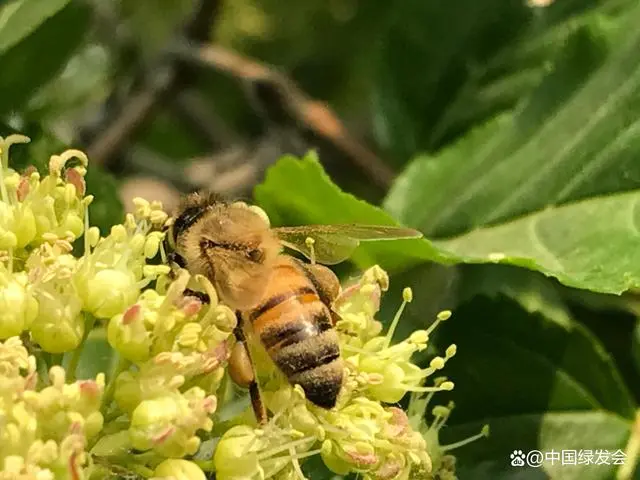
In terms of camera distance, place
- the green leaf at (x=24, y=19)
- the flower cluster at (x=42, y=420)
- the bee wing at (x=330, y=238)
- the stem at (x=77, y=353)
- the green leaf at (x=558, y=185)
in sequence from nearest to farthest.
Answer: the flower cluster at (x=42, y=420), the stem at (x=77, y=353), the bee wing at (x=330, y=238), the green leaf at (x=558, y=185), the green leaf at (x=24, y=19)

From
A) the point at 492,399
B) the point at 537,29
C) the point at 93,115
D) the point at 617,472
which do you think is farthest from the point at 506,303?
the point at 93,115

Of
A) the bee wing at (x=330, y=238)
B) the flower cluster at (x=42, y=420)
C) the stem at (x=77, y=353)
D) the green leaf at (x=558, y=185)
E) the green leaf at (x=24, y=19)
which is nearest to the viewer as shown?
the flower cluster at (x=42, y=420)

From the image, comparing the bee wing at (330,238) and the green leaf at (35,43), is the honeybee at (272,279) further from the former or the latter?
the green leaf at (35,43)

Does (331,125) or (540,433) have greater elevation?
(331,125)

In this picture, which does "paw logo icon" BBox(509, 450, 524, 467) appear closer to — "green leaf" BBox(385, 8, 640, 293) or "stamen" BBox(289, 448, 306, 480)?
"green leaf" BBox(385, 8, 640, 293)

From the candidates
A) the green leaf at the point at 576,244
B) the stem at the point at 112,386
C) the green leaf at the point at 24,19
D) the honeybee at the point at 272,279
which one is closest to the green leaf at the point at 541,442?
the green leaf at the point at 576,244

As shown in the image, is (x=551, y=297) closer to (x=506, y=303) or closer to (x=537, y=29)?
(x=506, y=303)

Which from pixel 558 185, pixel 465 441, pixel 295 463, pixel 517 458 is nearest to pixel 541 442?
pixel 517 458
